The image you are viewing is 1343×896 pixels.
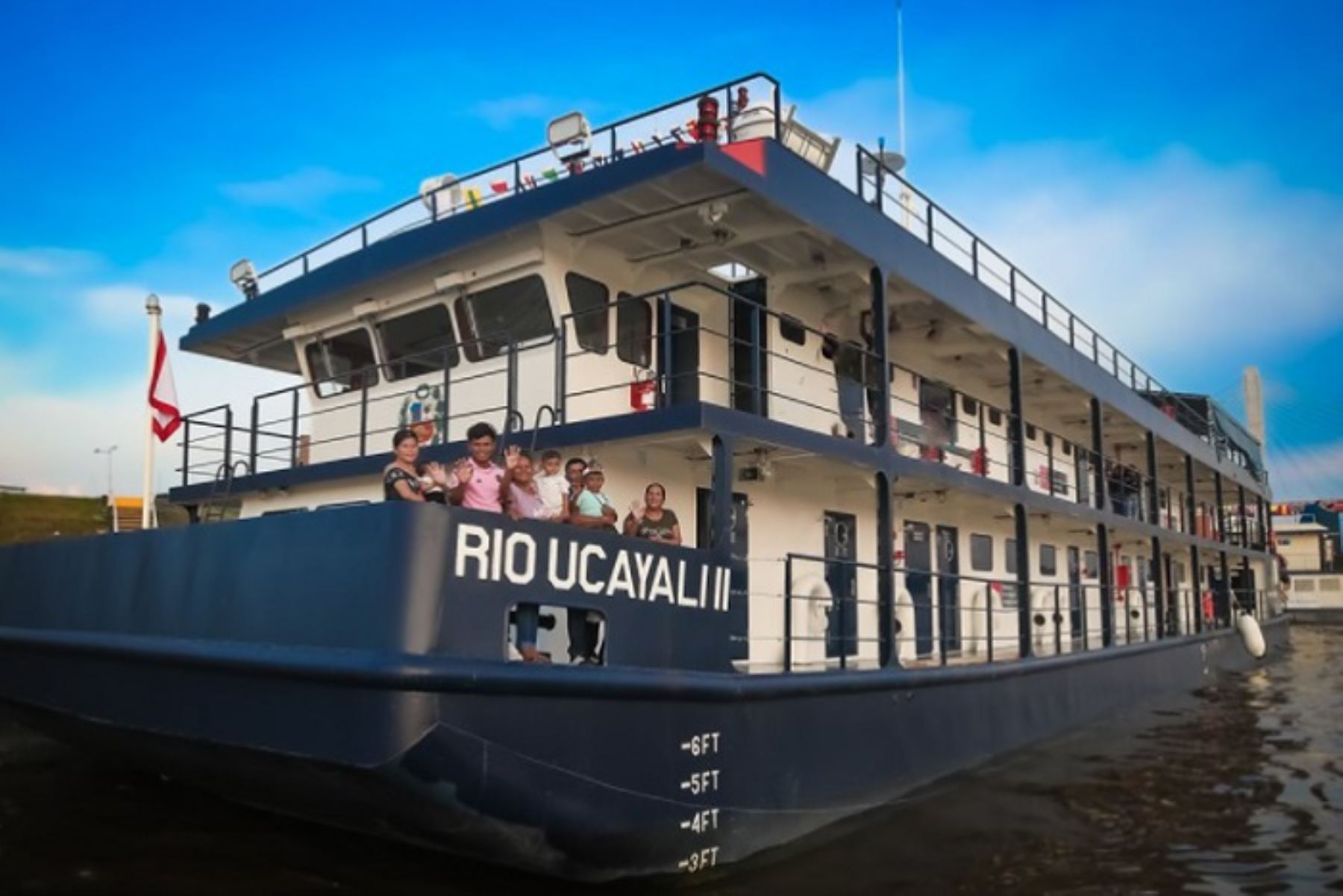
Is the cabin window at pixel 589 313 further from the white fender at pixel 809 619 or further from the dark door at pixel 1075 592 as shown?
the dark door at pixel 1075 592

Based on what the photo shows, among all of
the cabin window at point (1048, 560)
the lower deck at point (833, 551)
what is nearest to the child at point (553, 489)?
the lower deck at point (833, 551)

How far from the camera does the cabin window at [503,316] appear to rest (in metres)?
8.57

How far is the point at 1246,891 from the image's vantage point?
6.55 meters

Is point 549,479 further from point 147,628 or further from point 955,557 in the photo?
point 955,557

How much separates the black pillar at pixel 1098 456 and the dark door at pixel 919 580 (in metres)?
3.38

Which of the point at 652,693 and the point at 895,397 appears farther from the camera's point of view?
the point at 895,397

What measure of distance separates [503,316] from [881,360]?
3.14m

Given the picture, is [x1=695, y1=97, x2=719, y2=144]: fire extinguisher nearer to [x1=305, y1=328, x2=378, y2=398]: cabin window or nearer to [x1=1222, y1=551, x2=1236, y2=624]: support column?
[x1=305, y1=328, x2=378, y2=398]: cabin window

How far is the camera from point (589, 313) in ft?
27.4

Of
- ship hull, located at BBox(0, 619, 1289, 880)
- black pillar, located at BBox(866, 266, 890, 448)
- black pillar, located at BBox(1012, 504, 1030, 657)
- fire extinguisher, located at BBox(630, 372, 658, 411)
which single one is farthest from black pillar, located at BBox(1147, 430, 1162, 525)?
fire extinguisher, located at BBox(630, 372, 658, 411)

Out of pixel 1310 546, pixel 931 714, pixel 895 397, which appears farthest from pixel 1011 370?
pixel 1310 546

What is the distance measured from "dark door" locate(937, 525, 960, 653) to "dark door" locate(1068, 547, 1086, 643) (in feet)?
9.30

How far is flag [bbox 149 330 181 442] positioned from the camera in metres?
9.70

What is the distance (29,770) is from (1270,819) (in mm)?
10405
